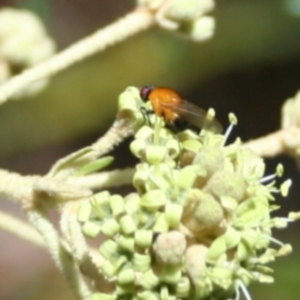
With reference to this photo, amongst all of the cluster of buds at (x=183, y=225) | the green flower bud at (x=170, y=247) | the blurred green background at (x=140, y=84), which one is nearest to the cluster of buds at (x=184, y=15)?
the cluster of buds at (x=183, y=225)

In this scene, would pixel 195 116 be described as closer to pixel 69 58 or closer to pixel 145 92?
pixel 145 92

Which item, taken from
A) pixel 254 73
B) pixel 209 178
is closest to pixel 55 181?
pixel 209 178

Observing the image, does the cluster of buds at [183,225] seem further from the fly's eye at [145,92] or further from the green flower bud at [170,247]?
the fly's eye at [145,92]

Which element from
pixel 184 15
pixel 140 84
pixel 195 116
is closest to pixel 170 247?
pixel 195 116

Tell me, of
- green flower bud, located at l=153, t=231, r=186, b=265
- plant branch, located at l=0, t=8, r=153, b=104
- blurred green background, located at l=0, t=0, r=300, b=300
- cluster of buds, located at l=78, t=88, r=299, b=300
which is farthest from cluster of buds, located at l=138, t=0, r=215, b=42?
blurred green background, located at l=0, t=0, r=300, b=300

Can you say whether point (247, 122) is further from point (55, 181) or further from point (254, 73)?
point (55, 181)
